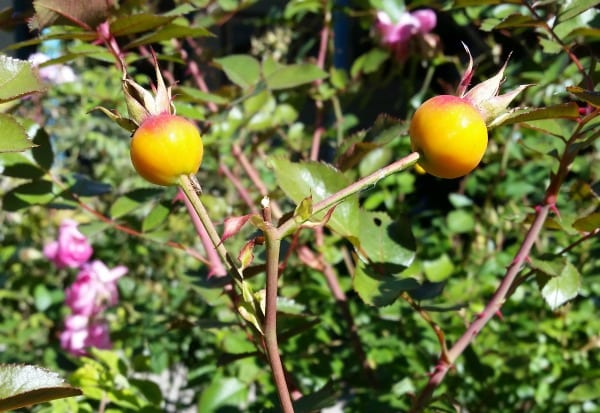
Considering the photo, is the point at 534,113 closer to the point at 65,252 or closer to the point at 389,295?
the point at 389,295

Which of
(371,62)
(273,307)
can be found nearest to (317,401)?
(273,307)

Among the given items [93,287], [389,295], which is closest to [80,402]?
[389,295]

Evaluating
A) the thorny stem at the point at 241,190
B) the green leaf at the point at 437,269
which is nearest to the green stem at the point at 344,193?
Answer: the green leaf at the point at 437,269

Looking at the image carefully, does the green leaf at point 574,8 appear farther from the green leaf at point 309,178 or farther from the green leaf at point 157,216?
the green leaf at point 157,216

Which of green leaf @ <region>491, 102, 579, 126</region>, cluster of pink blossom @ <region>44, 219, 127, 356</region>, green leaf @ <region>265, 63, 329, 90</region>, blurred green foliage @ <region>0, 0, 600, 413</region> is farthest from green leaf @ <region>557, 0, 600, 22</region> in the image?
cluster of pink blossom @ <region>44, 219, 127, 356</region>

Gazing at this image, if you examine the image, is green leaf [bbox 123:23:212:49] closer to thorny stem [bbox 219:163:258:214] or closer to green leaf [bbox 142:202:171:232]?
green leaf [bbox 142:202:171:232]

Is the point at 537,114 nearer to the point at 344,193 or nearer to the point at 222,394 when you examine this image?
the point at 344,193
